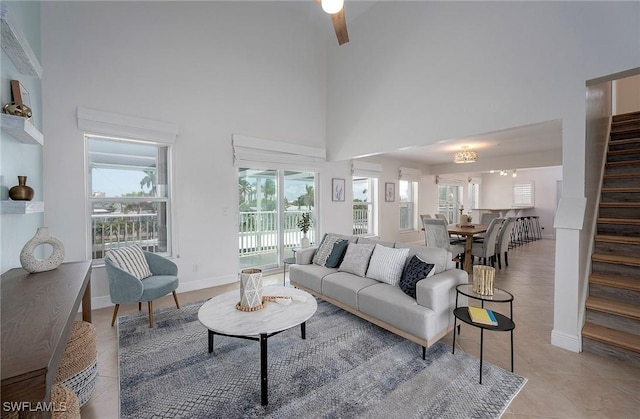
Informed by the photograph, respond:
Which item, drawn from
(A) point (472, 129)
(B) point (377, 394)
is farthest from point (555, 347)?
(A) point (472, 129)

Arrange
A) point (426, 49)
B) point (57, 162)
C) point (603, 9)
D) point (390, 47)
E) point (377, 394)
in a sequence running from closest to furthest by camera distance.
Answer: point (377, 394), point (603, 9), point (57, 162), point (426, 49), point (390, 47)

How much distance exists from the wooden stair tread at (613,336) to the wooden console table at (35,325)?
3441 millimetres

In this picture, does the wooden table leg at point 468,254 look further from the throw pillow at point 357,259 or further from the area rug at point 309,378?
the area rug at point 309,378

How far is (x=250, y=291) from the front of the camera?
206cm

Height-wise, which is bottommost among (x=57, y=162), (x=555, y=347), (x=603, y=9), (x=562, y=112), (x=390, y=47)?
(x=555, y=347)

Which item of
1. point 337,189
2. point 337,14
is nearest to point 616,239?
point 337,14

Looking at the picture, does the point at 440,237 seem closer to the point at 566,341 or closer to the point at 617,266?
the point at 617,266

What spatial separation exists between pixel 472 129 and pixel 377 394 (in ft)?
9.69

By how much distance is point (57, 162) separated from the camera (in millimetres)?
3008

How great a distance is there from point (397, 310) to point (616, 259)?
7.01 feet

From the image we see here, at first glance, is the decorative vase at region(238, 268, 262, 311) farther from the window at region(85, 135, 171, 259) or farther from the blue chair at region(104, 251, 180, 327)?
the window at region(85, 135, 171, 259)

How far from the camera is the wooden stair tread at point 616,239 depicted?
249 cm

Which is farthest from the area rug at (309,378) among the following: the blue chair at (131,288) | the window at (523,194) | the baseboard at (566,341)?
the window at (523,194)

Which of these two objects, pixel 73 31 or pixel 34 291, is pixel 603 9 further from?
pixel 73 31
